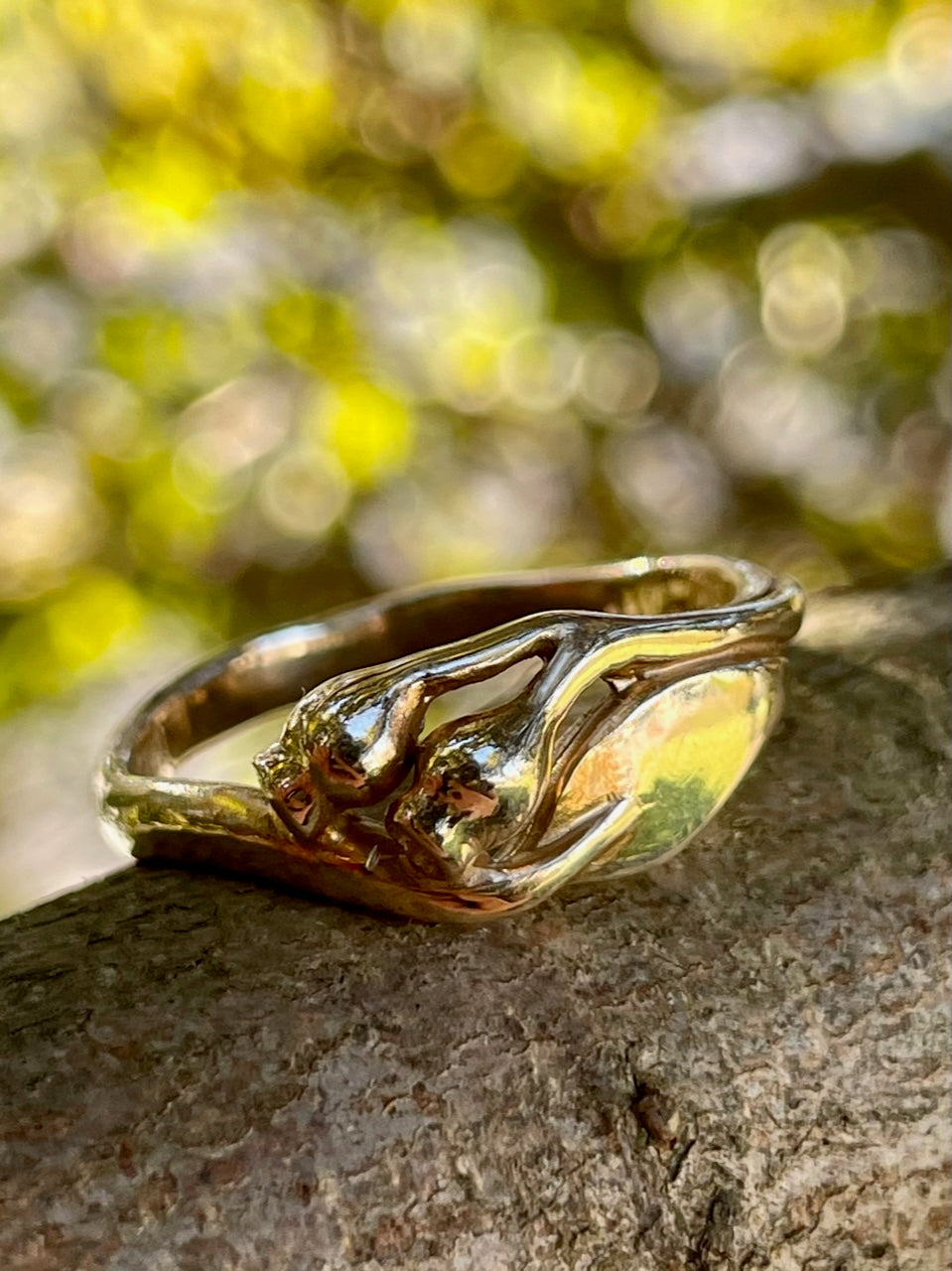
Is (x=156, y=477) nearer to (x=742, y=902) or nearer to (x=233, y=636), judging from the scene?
(x=233, y=636)

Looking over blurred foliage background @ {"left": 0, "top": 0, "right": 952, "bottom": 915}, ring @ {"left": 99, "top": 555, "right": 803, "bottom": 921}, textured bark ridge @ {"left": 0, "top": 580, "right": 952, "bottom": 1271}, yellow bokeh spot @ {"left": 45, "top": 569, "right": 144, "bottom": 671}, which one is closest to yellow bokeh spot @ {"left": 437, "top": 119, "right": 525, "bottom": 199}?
blurred foliage background @ {"left": 0, "top": 0, "right": 952, "bottom": 915}

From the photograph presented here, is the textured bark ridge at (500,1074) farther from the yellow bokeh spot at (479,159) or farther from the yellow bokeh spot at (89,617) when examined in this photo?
the yellow bokeh spot at (479,159)

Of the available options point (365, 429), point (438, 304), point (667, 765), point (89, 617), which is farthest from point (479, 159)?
point (667, 765)

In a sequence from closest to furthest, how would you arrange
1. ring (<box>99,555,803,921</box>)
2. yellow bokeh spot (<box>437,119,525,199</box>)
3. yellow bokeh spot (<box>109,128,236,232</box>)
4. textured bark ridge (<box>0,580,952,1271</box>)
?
textured bark ridge (<box>0,580,952,1271</box>) → ring (<box>99,555,803,921</box>) → yellow bokeh spot (<box>109,128,236,232</box>) → yellow bokeh spot (<box>437,119,525,199</box>)

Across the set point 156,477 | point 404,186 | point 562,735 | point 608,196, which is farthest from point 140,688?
point 562,735

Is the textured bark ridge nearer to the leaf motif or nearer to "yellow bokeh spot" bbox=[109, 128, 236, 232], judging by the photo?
the leaf motif
